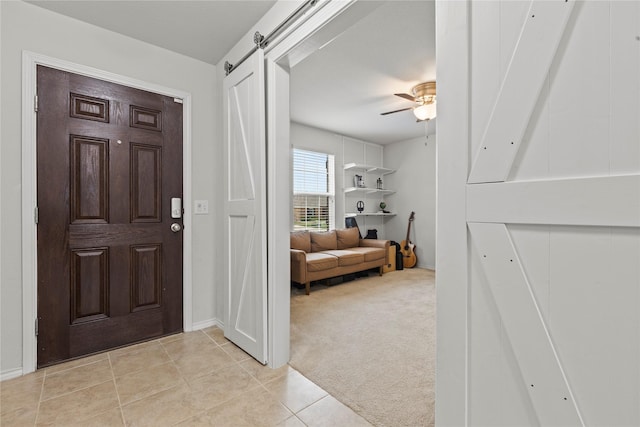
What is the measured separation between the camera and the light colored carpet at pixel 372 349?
1.66 meters

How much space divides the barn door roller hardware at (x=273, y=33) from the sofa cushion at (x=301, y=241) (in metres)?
2.67

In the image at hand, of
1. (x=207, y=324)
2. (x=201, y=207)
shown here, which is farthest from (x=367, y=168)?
(x=207, y=324)

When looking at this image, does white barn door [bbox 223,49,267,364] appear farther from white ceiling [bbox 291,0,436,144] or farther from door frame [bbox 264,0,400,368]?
white ceiling [bbox 291,0,436,144]

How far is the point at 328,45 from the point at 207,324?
289 cm

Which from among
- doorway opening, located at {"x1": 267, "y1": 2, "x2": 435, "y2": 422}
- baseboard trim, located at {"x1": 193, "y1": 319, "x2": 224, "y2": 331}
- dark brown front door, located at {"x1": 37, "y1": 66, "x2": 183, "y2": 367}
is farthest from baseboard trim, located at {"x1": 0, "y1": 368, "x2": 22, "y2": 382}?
doorway opening, located at {"x1": 267, "y1": 2, "x2": 435, "y2": 422}

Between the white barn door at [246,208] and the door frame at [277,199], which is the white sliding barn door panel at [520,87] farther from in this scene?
the white barn door at [246,208]


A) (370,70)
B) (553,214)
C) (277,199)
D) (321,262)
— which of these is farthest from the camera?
(321,262)

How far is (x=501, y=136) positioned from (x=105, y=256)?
2768 millimetres

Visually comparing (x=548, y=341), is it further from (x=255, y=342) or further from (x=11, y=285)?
(x=11, y=285)

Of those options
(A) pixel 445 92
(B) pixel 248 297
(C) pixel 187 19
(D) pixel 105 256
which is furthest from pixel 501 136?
(D) pixel 105 256

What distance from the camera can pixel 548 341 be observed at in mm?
849

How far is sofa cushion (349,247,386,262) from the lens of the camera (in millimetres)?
4832

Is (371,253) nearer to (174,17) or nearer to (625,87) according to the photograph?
(174,17)

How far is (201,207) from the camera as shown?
2789mm
